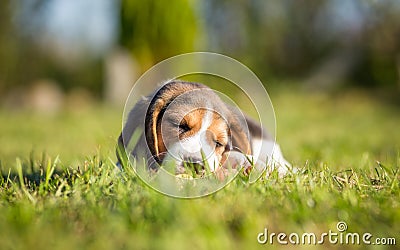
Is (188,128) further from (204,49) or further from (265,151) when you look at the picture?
(204,49)

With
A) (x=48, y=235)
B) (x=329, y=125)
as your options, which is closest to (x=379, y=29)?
(x=329, y=125)

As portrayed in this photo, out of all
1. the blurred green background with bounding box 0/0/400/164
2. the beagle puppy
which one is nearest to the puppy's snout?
the beagle puppy

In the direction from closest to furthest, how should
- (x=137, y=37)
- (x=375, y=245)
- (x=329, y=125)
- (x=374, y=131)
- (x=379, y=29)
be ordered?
(x=375, y=245), (x=374, y=131), (x=329, y=125), (x=137, y=37), (x=379, y=29)

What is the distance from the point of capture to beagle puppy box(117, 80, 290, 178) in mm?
3361

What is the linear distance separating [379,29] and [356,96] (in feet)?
8.44

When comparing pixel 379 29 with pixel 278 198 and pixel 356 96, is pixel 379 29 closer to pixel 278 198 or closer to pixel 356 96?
pixel 356 96

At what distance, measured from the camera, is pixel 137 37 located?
52.5ft

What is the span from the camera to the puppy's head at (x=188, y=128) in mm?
3355

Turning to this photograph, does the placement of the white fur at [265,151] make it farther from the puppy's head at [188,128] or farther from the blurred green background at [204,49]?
the blurred green background at [204,49]

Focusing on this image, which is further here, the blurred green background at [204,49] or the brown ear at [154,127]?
the blurred green background at [204,49]

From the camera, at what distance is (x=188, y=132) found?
3379 millimetres
